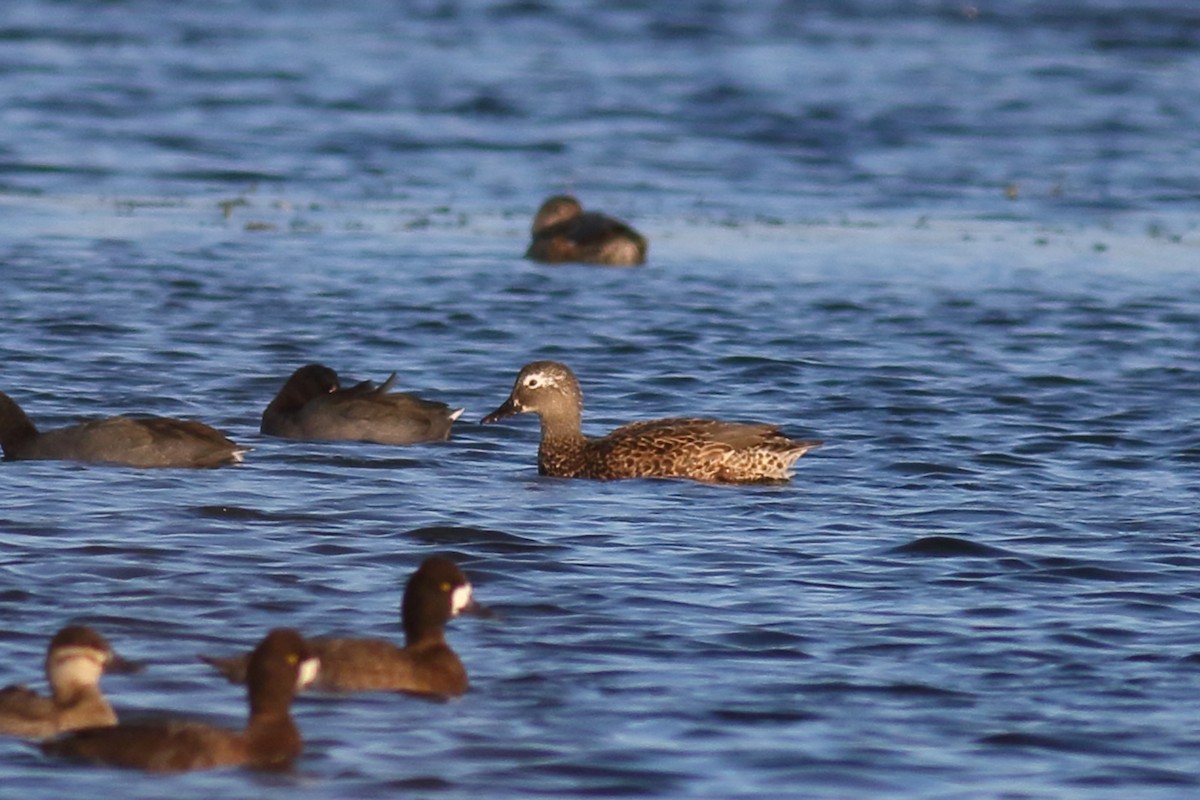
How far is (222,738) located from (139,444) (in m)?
5.37

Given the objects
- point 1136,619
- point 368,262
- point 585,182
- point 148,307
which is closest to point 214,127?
point 585,182

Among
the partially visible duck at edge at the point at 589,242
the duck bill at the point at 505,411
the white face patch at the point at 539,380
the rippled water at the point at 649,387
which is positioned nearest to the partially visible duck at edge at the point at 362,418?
the rippled water at the point at 649,387

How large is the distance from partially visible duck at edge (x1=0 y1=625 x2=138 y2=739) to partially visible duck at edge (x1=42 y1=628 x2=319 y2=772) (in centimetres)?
7

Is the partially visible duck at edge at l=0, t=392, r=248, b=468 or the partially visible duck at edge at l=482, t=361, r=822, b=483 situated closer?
the partially visible duck at edge at l=0, t=392, r=248, b=468

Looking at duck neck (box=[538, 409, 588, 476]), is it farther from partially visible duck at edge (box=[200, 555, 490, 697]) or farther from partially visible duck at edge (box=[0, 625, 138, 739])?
partially visible duck at edge (box=[0, 625, 138, 739])

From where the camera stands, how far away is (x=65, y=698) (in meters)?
8.24

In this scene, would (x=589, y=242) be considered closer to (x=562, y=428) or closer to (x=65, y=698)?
(x=562, y=428)

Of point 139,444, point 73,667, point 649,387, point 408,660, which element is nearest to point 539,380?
point 139,444

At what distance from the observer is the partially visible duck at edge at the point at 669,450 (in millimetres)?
13922

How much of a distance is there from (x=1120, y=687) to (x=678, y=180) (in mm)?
18593

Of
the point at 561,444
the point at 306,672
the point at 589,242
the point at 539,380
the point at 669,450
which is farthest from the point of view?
the point at 589,242

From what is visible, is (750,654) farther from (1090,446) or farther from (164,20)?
(164,20)

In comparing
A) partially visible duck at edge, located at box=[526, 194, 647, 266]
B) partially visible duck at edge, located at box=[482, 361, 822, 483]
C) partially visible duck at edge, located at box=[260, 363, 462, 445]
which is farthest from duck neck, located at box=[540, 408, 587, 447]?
partially visible duck at edge, located at box=[526, 194, 647, 266]

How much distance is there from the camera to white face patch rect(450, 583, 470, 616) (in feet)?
30.9
